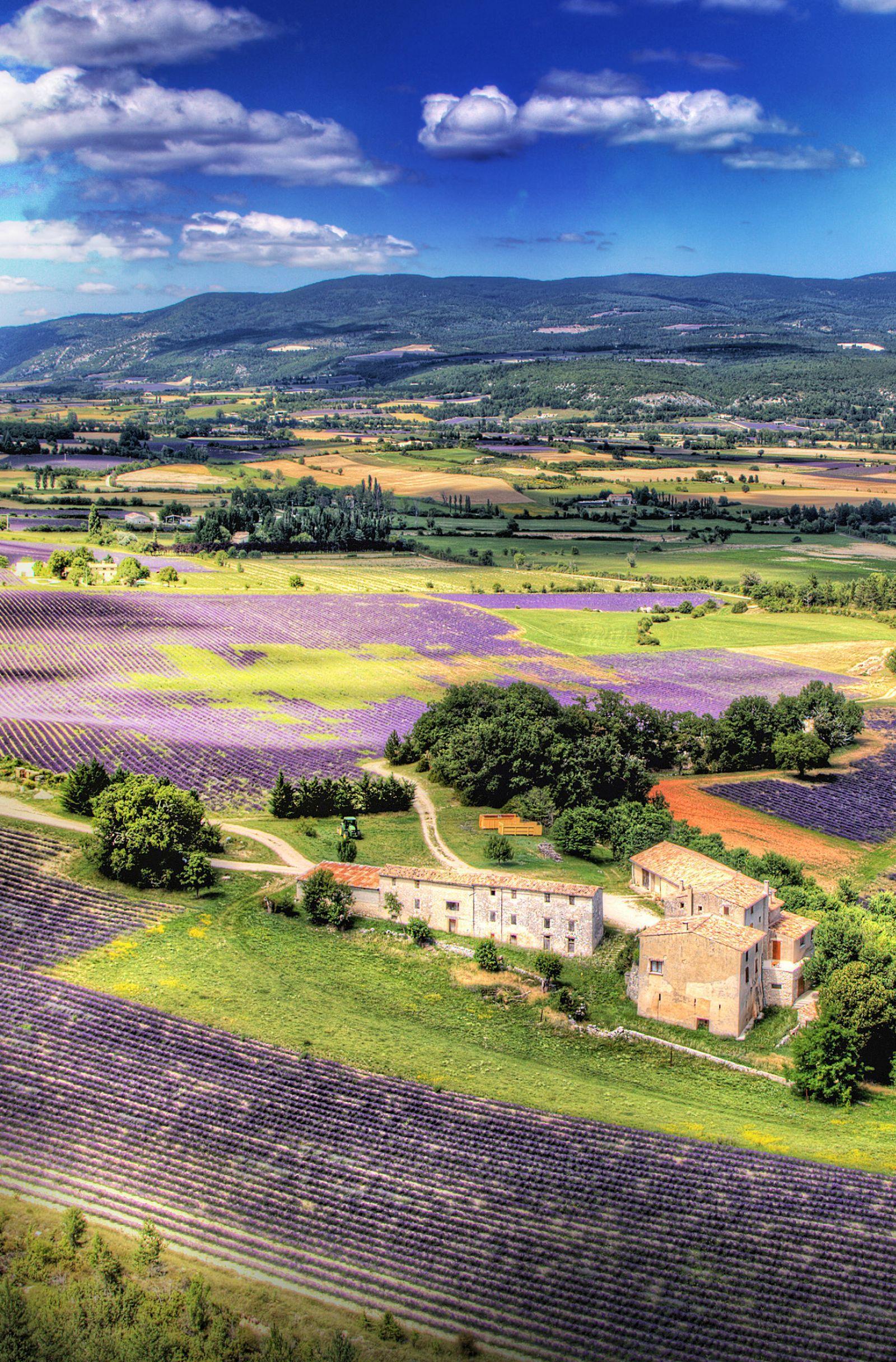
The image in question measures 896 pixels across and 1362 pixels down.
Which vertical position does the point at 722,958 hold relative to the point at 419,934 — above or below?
above

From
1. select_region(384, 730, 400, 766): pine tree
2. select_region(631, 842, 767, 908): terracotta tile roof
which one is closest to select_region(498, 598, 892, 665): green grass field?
select_region(384, 730, 400, 766): pine tree

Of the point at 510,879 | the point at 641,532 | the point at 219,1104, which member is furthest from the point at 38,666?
the point at 641,532

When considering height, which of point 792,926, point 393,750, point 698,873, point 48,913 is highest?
point 393,750

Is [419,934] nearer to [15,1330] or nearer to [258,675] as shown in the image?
[15,1330]

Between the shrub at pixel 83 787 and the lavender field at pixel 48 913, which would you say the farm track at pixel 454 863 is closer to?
the lavender field at pixel 48 913

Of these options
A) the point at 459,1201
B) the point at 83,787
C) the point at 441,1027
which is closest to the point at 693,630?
the point at 83,787

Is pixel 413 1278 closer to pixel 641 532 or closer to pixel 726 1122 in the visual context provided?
pixel 726 1122

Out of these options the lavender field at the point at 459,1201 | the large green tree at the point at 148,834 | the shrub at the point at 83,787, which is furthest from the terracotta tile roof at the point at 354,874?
the shrub at the point at 83,787
